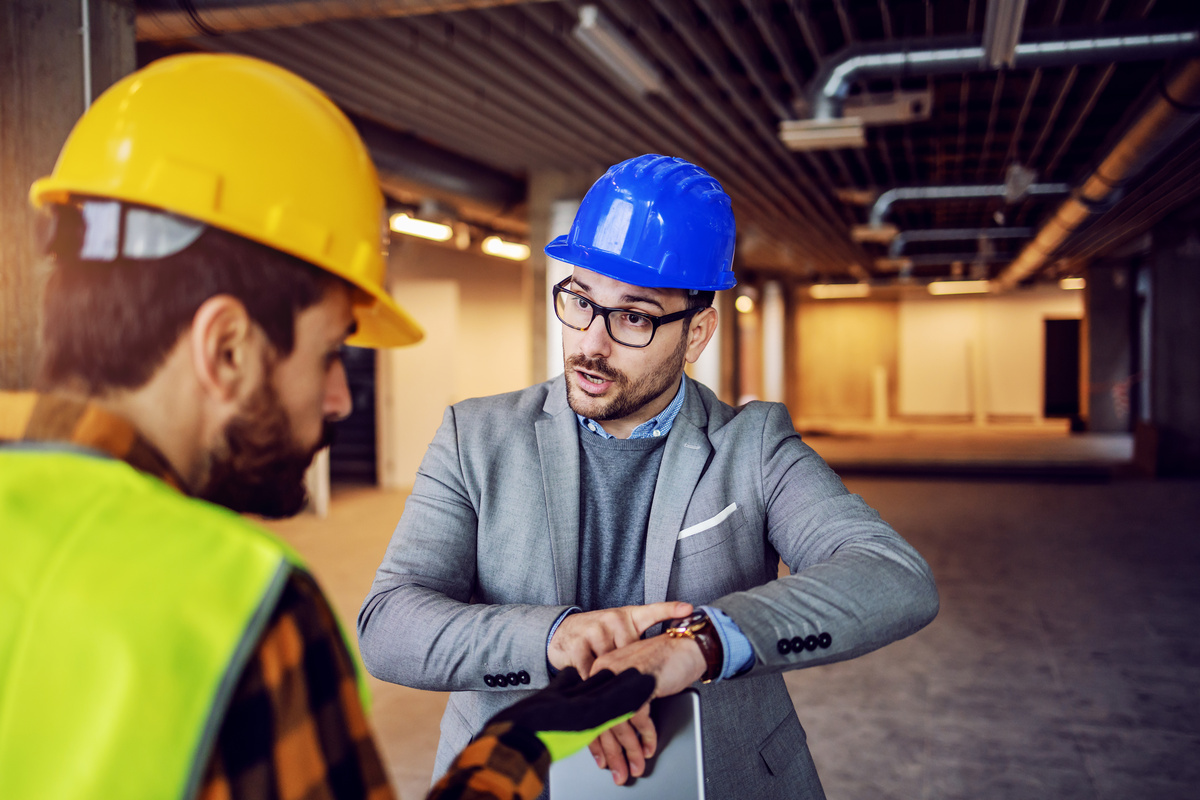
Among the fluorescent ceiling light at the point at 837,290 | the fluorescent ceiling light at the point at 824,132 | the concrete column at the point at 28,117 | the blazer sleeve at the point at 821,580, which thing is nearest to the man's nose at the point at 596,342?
the blazer sleeve at the point at 821,580

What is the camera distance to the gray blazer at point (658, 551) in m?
1.31

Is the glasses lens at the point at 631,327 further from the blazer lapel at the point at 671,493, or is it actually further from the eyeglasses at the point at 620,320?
the blazer lapel at the point at 671,493

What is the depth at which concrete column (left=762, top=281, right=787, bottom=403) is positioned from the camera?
2103cm

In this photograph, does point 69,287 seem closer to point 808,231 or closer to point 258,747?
point 258,747

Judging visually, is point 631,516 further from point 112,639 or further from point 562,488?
point 112,639

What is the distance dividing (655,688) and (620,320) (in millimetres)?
780

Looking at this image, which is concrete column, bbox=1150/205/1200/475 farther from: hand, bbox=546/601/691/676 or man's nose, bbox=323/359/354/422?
man's nose, bbox=323/359/354/422

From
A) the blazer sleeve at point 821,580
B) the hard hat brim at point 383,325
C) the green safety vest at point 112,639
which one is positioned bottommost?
the blazer sleeve at point 821,580

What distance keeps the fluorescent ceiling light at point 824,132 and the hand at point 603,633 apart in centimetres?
530

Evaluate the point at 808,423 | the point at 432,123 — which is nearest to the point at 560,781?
the point at 432,123

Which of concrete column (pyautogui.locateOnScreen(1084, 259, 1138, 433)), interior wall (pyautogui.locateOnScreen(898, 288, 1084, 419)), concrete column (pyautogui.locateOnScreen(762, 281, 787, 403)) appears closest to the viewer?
concrete column (pyautogui.locateOnScreen(1084, 259, 1138, 433))

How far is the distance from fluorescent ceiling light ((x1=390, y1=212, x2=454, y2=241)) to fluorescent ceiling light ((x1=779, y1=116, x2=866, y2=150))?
15.4ft

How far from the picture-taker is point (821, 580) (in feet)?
4.20

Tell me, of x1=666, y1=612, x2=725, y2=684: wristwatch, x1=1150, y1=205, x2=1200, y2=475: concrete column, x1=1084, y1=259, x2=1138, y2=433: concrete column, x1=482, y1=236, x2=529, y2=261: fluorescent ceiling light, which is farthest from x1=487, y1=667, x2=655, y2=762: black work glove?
x1=1084, y1=259, x2=1138, y2=433: concrete column
